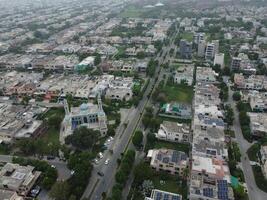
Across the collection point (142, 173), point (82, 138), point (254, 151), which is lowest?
point (254, 151)

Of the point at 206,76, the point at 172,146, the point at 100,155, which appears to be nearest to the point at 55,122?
the point at 100,155

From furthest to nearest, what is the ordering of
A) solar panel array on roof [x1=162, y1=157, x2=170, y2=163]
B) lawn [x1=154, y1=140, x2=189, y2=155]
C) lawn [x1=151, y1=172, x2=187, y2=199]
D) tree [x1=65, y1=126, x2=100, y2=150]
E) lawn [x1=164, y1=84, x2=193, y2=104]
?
lawn [x1=164, y1=84, x2=193, y2=104], lawn [x1=154, y1=140, x2=189, y2=155], tree [x1=65, y1=126, x2=100, y2=150], solar panel array on roof [x1=162, y1=157, x2=170, y2=163], lawn [x1=151, y1=172, x2=187, y2=199]

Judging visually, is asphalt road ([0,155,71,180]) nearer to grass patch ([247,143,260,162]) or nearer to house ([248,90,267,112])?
grass patch ([247,143,260,162])

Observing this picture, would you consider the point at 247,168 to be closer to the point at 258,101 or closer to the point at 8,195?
the point at 258,101

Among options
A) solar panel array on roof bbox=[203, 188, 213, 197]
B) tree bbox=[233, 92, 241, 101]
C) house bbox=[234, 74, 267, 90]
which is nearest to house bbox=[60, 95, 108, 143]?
solar panel array on roof bbox=[203, 188, 213, 197]

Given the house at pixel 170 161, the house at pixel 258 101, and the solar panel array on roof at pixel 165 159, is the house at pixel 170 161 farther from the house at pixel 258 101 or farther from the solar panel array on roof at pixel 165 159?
the house at pixel 258 101

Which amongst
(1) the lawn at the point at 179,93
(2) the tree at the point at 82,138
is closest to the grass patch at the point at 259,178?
(1) the lawn at the point at 179,93
